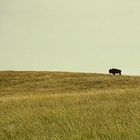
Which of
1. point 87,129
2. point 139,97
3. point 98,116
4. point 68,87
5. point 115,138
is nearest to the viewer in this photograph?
point 115,138

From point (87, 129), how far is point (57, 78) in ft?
159

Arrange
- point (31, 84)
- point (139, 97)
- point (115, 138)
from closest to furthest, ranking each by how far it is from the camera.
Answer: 1. point (115, 138)
2. point (139, 97)
3. point (31, 84)

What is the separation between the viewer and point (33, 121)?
498 inches

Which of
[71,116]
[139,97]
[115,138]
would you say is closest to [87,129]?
[115,138]

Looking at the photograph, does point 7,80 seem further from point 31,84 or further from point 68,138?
point 68,138

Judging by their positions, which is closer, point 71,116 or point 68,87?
point 71,116

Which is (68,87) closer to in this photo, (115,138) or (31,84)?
(31,84)

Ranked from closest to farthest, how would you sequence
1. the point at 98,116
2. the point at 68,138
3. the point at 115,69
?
the point at 68,138 → the point at 98,116 → the point at 115,69

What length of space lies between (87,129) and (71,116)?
8.10 feet

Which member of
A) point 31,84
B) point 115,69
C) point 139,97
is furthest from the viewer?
point 115,69

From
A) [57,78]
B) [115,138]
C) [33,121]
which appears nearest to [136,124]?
[115,138]

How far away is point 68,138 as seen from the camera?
9.13 metres

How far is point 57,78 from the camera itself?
58.6 metres

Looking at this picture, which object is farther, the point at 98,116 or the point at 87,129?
the point at 98,116
